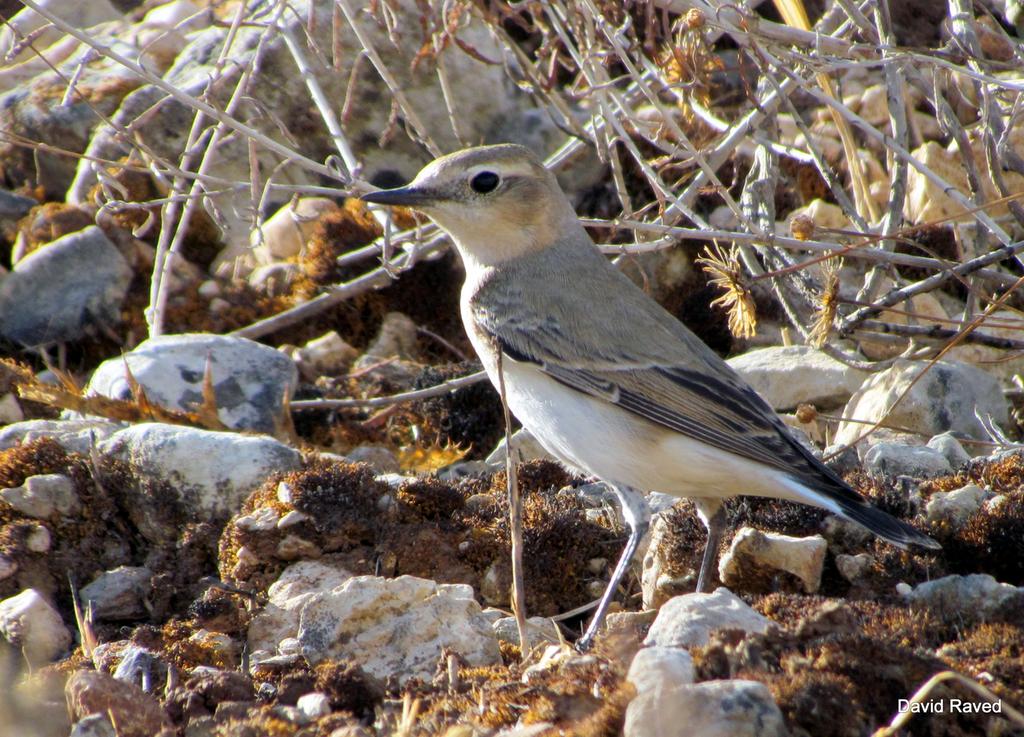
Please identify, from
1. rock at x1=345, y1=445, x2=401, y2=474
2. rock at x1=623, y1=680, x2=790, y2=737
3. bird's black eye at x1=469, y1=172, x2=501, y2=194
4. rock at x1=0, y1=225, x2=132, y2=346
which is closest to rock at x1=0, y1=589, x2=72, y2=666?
rock at x1=345, y1=445, x2=401, y2=474

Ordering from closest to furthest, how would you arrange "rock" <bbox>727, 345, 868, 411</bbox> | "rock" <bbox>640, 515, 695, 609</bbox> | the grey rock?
"rock" <bbox>640, 515, 695, 609</bbox> → "rock" <bbox>727, 345, 868, 411</bbox> → the grey rock

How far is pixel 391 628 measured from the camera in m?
5.17

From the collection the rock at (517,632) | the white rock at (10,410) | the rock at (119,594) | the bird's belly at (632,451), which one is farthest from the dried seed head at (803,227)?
the white rock at (10,410)

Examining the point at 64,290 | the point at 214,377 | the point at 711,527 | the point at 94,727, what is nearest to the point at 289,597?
the point at 94,727

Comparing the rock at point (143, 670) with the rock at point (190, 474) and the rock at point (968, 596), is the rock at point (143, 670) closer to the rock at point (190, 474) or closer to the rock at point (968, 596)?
the rock at point (190, 474)

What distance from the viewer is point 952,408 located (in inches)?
296

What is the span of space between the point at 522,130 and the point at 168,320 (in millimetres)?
3462

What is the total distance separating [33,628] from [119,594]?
678 mm

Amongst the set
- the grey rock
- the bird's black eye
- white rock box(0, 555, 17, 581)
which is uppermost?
the bird's black eye

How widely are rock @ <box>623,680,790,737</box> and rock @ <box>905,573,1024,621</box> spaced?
166cm

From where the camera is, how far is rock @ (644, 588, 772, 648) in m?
4.50

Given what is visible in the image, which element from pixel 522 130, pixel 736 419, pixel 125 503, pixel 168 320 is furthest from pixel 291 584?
pixel 522 130

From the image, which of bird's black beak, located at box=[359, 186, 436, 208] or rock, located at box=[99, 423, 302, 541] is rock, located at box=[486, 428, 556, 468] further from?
bird's black beak, located at box=[359, 186, 436, 208]

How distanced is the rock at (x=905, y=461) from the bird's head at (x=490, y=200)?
7.09 feet
